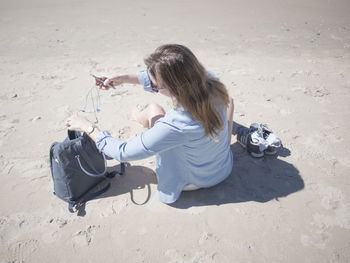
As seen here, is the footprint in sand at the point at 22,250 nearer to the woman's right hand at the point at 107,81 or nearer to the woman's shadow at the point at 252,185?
the woman's shadow at the point at 252,185

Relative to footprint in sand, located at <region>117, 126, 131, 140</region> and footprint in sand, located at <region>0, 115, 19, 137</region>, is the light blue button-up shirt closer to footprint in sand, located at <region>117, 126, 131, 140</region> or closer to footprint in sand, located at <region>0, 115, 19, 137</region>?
footprint in sand, located at <region>117, 126, 131, 140</region>

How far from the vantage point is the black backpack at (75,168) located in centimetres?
189

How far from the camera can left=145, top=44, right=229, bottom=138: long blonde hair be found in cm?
149

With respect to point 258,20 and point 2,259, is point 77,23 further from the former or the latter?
point 2,259

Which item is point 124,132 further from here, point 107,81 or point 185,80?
point 185,80

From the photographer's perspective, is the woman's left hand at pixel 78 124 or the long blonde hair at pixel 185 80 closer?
the long blonde hair at pixel 185 80

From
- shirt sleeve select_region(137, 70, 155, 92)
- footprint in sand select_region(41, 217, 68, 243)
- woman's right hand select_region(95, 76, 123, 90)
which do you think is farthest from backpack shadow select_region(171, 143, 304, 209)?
woman's right hand select_region(95, 76, 123, 90)

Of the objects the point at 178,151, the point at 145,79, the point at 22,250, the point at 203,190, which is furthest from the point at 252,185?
the point at 22,250

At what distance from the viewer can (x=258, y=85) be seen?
12.6 ft

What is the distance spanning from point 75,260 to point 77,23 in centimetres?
714

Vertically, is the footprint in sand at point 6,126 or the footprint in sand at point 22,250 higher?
the footprint in sand at point 6,126

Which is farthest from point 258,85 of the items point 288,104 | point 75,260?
point 75,260

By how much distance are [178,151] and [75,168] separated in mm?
853

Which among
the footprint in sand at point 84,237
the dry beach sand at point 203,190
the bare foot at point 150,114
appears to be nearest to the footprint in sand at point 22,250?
the dry beach sand at point 203,190
